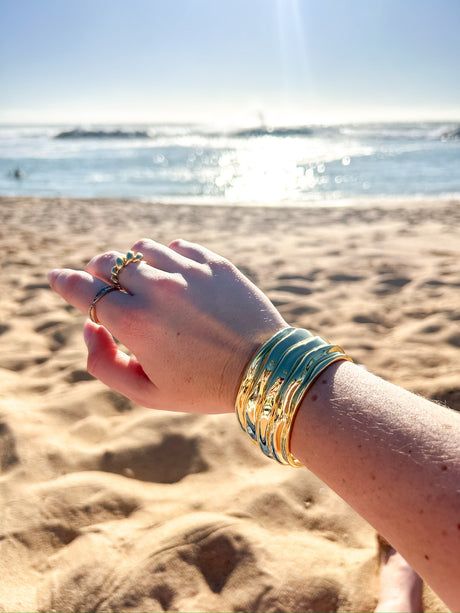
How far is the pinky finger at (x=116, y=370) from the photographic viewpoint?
1.16 metres

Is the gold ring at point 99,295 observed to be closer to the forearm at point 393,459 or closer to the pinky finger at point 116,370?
the pinky finger at point 116,370

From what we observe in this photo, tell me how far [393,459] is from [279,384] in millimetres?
248

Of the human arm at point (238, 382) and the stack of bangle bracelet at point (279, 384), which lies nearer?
the human arm at point (238, 382)

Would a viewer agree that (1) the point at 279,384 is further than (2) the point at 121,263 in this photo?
No

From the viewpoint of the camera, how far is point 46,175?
1463cm

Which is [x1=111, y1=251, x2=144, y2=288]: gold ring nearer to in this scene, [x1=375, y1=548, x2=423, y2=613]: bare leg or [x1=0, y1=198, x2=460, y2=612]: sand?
[x1=0, y1=198, x2=460, y2=612]: sand

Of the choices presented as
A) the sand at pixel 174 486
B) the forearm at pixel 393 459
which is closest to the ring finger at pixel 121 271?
the forearm at pixel 393 459

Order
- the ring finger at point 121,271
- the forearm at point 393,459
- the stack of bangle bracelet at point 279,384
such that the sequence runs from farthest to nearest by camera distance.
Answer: the ring finger at point 121,271, the stack of bangle bracelet at point 279,384, the forearm at point 393,459

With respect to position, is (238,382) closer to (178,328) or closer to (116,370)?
(178,328)

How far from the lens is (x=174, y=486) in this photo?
166 centimetres

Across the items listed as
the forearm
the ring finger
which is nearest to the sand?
the forearm

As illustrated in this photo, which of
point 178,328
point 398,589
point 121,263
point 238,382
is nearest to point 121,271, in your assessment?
point 121,263

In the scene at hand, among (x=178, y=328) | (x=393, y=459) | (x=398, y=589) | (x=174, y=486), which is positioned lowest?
(x=398, y=589)

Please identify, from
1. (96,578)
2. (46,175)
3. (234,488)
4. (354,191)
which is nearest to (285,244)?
(234,488)
